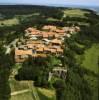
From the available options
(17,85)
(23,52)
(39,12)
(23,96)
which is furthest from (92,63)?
(39,12)

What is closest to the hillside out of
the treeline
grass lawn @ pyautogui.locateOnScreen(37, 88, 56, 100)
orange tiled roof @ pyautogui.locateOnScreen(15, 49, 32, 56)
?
grass lawn @ pyautogui.locateOnScreen(37, 88, 56, 100)

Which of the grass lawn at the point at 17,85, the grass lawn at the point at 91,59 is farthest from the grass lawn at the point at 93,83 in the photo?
the grass lawn at the point at 17,85

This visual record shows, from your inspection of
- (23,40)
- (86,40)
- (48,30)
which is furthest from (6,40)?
(86,40)

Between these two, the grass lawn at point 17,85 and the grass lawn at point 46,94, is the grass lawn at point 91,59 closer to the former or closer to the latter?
the grass lawn at point 46,94

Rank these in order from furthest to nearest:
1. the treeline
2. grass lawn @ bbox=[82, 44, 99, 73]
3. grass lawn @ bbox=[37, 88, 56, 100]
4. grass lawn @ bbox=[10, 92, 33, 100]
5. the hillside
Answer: the treeline < grass lawn @ bbox=[82, 44, 99, 73] < the hillside < grass lawn @ bbox=[37, 88, 56, 100] < grass lawn @ bbox=[10, 92, 33, 100]

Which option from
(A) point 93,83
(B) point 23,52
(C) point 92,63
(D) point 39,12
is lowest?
(D) point 39,12

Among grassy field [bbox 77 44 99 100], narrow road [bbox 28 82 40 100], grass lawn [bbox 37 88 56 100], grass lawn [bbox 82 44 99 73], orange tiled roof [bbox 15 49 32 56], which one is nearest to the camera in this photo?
narrow road [bbox 28 82 40 100]

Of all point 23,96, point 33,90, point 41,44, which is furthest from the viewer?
point 41,44

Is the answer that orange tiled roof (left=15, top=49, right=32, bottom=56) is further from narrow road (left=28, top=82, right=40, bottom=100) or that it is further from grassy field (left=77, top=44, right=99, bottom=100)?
narrow road (left=28, top=82, right=40, bottom=100)

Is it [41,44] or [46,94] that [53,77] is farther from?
[41,44]
